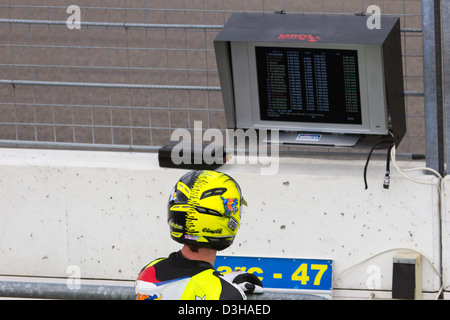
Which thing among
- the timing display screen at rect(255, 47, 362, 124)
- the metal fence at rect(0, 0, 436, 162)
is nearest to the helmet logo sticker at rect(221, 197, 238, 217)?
the timing display screen at rect(255, 47, 362, 124)

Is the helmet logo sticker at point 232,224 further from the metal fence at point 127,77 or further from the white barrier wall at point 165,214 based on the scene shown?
the metal fence at point 127,77

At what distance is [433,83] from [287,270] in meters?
1.25

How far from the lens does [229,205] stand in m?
2.48

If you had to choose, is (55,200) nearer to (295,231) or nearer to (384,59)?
(295,231)

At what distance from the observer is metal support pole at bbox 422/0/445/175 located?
4.36 metres

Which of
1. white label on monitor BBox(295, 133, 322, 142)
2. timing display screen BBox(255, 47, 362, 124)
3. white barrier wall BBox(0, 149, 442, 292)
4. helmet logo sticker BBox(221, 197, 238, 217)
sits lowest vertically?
white barrier wall BBox(0, 149, 442, 292)

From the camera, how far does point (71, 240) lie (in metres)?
4.86

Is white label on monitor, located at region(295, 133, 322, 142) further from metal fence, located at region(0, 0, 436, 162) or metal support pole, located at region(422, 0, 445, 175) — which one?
metal fence, located at region(0, 0, 436, 162)

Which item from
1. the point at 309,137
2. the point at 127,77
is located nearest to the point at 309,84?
the point at 309,137

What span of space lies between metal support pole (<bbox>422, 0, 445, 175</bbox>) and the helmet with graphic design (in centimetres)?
221

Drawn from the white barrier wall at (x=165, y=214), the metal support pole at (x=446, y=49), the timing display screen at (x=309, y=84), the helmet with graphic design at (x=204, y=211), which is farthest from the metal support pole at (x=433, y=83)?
the helmet with graphic design at (x=204, y=211)

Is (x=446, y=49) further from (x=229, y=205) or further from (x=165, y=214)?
(x=229, y=205)

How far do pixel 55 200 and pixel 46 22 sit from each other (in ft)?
3.51

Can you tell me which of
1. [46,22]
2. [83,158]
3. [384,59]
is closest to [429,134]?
[384,59]
